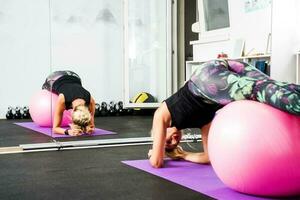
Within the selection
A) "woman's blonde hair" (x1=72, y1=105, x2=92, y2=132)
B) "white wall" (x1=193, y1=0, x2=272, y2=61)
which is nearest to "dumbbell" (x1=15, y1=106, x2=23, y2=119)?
"woman's blonde hair" (x1=72, y1=105, x2=92, y2=132)

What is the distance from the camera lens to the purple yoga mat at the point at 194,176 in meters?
2.26

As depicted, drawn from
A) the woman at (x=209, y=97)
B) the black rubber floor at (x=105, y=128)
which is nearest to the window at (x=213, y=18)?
the black rubber floor at (x=105, y=128)

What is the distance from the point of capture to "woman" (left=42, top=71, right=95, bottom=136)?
4.16 m

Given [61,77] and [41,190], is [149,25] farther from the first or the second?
[41,190]

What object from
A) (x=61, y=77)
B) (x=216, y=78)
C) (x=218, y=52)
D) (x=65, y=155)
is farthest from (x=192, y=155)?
(x=218, y=52)

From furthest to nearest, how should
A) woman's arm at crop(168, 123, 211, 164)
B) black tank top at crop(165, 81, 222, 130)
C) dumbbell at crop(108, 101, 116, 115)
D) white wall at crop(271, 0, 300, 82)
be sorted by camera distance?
dumbbell at crop(108, 101, 116, 115) → white wall at crop(271, 0, 300, 82) → woman's arm at crop(168, 123, 211, 164) → black tank top at crop(165, 81, 222, 130)

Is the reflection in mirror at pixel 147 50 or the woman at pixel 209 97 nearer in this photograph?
the woman at pixel 209 97

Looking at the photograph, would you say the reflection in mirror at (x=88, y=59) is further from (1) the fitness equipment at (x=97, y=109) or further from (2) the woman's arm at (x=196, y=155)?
(2) the woman's arm at (x=196, y=155)

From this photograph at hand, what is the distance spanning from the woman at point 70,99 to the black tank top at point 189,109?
150cm

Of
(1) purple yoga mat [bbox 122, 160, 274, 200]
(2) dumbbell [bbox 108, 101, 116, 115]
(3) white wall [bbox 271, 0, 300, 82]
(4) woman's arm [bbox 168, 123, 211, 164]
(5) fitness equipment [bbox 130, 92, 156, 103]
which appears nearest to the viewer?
(1) purple yoga mat [bbox 122, 160, 274, 200]

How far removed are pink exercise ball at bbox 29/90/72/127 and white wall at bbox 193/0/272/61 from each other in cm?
209

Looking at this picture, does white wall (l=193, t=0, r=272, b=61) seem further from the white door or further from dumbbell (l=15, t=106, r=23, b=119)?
dumbbell (l=15, t=106, r=23, b=119)

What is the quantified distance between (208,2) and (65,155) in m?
3.28

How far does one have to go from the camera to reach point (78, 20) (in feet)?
14.0
